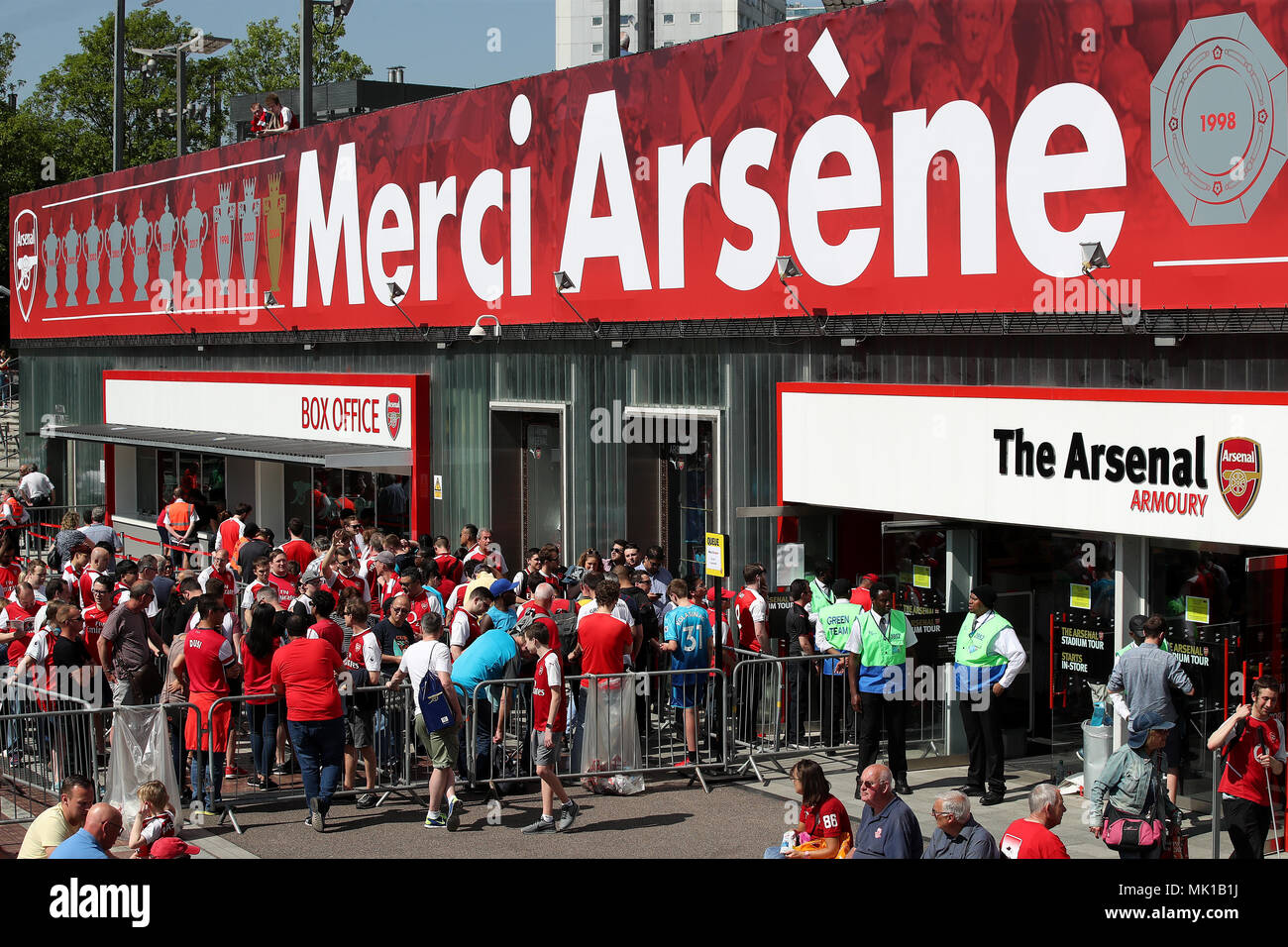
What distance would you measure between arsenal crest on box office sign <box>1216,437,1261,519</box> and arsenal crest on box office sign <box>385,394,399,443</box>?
45.7 ft

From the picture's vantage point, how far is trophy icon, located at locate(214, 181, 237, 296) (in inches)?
1080

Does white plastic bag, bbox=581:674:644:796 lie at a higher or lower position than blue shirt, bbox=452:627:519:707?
lower

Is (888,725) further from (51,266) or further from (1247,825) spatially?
(51,266)

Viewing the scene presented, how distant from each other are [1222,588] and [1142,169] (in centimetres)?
357

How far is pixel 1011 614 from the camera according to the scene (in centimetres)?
1411

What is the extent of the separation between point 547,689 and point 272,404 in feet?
52.8

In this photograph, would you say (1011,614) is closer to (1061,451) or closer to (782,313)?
(1061,451)

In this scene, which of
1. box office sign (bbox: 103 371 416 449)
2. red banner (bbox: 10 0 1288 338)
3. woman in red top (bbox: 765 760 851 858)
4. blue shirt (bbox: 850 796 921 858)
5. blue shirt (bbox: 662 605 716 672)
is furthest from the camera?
box office sign (bbox: 103 371 416 449)

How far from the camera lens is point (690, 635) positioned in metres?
13.5

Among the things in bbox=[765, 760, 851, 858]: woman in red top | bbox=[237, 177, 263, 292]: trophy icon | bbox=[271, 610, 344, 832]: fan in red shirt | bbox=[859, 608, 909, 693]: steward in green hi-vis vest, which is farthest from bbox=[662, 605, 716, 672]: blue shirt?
bbox=[237, 177, 263, 292]: trophy icon

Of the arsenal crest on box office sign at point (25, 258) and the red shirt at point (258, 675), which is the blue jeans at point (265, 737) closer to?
the red shirt at point (258, 675)

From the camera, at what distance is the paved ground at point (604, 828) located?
35.9 feet

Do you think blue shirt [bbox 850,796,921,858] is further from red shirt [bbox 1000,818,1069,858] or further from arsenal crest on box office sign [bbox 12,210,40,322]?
arsenal crest on box office sign [bbox 12,210,40,322]

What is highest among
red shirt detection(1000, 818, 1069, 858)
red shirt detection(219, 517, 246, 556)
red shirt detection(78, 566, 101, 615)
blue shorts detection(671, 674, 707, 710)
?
red shirt detection(219, 517, 246, 556)
